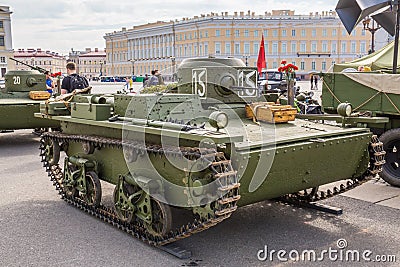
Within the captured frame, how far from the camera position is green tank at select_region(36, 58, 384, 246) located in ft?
16.3

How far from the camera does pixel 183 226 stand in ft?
17.5

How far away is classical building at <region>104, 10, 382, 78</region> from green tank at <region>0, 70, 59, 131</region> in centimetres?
5202

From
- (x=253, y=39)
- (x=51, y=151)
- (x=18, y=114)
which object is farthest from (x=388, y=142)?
(x=253, y=39)

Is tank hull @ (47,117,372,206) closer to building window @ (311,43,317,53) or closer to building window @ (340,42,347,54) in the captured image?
building window @ (311,43,317,53)

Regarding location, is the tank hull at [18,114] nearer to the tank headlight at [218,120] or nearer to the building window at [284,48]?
the tank headlight at [218,120]

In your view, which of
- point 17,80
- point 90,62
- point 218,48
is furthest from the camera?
point 90,62

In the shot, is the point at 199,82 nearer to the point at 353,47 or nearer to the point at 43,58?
the point at 353,47

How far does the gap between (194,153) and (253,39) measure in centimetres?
6643

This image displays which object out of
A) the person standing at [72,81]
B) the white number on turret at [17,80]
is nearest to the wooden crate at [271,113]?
the person standing at [72,81]

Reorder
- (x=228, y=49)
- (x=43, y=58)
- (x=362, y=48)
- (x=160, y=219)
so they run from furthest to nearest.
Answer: (x=43, y=58), (x=362, y=48), (x=228, y=49), (x=160, y=219)

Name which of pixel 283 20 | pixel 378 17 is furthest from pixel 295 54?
pixel 378 17

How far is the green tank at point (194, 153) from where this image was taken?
16.3 feet

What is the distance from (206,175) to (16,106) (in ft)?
28.0

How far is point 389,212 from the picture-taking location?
22.5 feet
